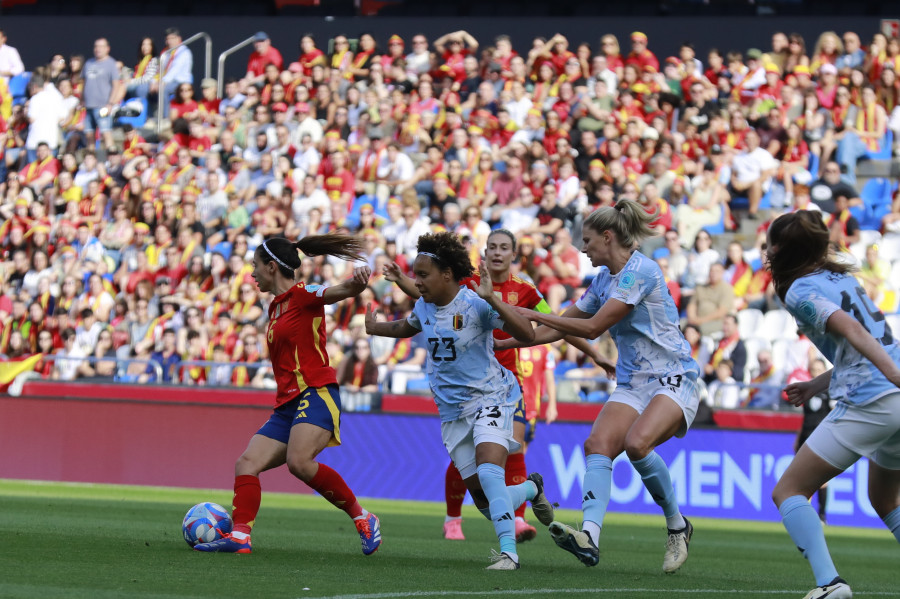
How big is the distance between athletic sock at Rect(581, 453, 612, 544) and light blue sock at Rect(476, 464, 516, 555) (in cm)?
47

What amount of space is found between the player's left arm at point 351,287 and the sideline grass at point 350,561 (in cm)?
171

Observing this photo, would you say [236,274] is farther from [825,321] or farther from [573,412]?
[825,321]

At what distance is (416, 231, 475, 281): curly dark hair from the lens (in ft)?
28.2

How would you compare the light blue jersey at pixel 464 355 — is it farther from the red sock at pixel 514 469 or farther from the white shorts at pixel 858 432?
the white shorts at pixel 858 432

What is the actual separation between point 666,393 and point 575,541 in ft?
3.80

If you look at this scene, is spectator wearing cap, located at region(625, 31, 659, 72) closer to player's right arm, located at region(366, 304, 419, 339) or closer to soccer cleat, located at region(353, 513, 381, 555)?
player's right arm, located at region(366, 304, 419, 339)

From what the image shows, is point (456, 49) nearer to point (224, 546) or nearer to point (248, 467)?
point (248, 467)

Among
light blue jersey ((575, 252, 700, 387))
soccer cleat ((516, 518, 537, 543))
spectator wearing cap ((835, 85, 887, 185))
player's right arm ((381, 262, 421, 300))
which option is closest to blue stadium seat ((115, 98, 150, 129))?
spectator wearing cap ((835, 85, 887, 185))

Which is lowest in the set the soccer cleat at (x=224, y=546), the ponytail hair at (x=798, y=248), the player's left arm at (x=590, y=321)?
the soccer cleat at (x=224, y=546)

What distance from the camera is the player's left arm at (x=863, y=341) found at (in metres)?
6.24

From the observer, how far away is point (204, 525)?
9117mm

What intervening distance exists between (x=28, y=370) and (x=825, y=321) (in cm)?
1582

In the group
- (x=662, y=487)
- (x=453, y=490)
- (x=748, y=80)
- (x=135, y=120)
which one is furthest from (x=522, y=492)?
(x=135, y=120)

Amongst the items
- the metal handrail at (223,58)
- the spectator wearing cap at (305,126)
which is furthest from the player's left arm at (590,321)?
the metal handrail at (223,58)
